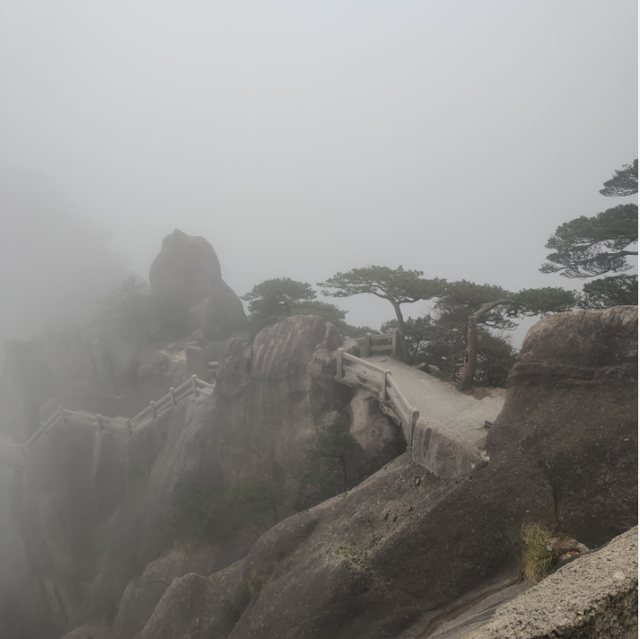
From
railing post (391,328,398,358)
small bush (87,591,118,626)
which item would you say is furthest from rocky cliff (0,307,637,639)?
railing post (391,328,398,358)

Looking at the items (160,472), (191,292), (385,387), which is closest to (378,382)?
(385,387)

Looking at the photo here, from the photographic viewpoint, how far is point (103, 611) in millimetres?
13461

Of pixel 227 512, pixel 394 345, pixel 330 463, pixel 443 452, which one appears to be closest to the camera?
pixel 443 452

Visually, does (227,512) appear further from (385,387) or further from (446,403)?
(446,403)

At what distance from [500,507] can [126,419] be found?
17559mm

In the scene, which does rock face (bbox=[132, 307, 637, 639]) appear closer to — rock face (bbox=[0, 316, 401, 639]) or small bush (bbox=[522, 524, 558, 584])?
small bush (bbox=[522, 524, 558, 584])

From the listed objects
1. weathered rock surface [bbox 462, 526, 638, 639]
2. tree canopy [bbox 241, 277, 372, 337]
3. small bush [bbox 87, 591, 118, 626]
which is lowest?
small bush [bbox 87, 591, 118, 626]

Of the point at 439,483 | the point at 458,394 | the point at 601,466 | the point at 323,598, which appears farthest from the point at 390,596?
the point at 458,394

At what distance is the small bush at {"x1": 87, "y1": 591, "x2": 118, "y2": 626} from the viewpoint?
527 inches

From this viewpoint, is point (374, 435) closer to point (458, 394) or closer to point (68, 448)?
point (458, 394)

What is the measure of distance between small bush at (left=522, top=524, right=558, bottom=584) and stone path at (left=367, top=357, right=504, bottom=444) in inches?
75.0

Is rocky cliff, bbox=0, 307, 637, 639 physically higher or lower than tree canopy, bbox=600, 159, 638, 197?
lower

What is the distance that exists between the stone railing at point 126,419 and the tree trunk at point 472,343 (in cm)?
979

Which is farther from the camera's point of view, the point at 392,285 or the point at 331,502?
the point at 392,285
